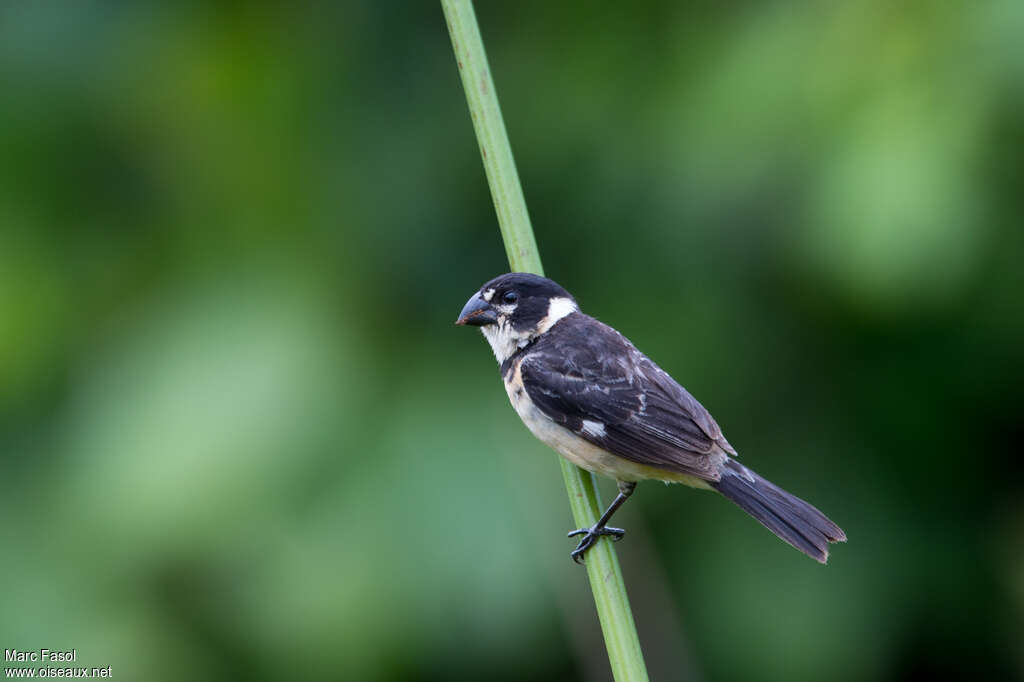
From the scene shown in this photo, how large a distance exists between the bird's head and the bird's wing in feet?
0.22

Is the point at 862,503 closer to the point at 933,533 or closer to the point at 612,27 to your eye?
the point at 933,533

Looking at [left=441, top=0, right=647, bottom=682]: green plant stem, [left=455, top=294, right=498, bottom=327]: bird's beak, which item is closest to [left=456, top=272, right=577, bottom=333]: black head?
[left=455, top=294, right=498, bottom=327]: bird's beak

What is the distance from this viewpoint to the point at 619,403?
277cm

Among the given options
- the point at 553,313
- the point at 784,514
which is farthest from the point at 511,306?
the point at 784,514

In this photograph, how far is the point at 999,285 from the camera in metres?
3.54

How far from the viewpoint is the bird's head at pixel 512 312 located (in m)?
2.95

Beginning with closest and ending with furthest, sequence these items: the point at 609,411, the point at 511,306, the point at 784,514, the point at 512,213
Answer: the point at 512,213 → the point at 784,514 → the point at 609,411 → the point at 511,306

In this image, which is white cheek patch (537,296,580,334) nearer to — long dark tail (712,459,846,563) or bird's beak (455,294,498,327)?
bird's beak (455,294,498,327)

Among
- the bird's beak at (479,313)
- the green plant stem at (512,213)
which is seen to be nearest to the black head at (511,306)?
the bird's beak at (479,313)

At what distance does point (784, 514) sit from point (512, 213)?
1092 mm

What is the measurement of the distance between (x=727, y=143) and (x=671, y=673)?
6.30 feet

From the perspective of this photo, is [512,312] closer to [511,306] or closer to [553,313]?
[511,306]

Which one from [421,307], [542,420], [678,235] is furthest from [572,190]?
[542,420]

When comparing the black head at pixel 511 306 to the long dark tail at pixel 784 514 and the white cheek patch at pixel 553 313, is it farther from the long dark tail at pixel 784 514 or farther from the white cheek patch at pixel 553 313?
the long dark tail at pixel 784 514
